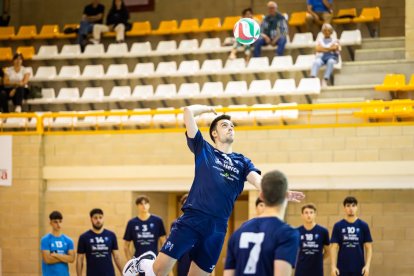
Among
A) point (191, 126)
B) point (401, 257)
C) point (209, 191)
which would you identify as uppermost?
point (191, 126)

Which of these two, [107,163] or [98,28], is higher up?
[98,28]

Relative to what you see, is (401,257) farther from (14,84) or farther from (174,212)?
(14,84)

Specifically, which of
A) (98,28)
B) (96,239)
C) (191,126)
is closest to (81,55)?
(98,28)

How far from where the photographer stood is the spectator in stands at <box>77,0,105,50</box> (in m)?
22.7

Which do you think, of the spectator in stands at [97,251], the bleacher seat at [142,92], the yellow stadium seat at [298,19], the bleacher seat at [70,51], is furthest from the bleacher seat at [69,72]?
the spectator in stands at [97,251]

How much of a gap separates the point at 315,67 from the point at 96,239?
6.96 m

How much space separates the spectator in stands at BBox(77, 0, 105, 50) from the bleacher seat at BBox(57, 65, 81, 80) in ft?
4.16

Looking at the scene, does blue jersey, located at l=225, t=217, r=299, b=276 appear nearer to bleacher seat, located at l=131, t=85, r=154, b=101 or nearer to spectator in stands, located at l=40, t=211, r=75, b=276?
spectator in stands, located at l=40, t=211, r=75, b=276

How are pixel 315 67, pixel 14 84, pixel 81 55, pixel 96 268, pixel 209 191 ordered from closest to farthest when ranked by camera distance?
pixel 209 191 < pixel 96 268 < pixel 315 67 < pixel 14 84 < pixel 81 55

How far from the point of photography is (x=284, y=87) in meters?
18.6

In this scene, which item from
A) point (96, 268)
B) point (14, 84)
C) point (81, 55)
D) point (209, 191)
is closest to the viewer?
point (209, 191)

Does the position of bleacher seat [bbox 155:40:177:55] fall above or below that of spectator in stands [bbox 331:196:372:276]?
above

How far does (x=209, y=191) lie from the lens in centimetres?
895

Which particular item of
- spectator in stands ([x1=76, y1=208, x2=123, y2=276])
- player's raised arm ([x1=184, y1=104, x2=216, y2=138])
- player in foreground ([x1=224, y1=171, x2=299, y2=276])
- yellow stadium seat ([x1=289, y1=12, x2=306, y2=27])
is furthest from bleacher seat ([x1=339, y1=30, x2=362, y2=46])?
player in foreground ([x1=224, y1=171, x2=299, y2=276])
